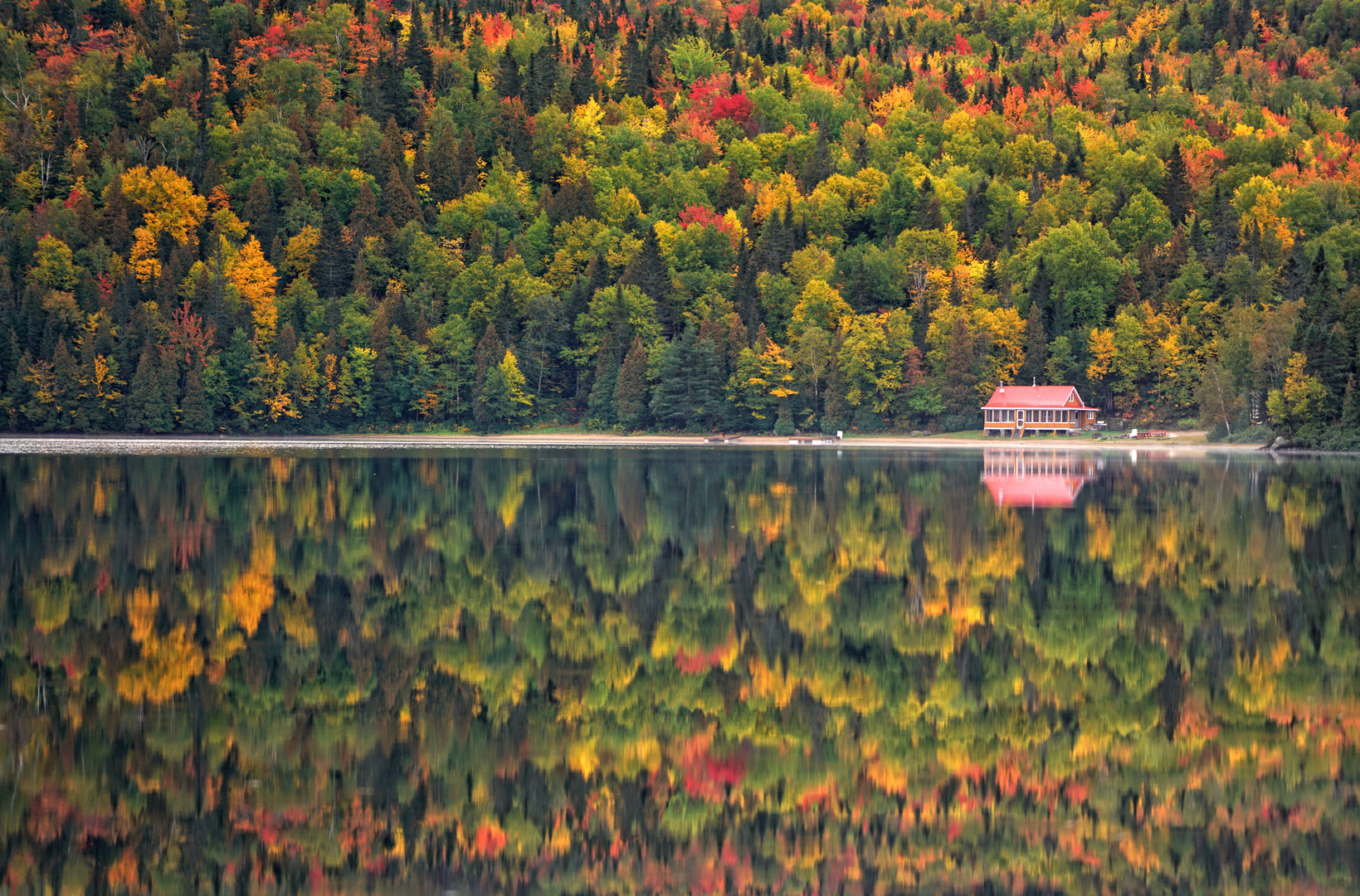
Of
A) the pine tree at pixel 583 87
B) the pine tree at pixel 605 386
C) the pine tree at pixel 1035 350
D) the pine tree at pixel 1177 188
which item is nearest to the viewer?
the pine tree at pixel 1035 350

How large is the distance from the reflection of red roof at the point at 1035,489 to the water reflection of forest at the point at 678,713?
1134 centimetres

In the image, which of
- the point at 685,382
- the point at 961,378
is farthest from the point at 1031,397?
the point at 685,382

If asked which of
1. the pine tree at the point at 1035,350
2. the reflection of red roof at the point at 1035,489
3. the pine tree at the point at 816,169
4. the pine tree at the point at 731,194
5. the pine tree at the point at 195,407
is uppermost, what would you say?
the pine tree at the point at 816,169

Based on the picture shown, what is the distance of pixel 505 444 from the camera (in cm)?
11512

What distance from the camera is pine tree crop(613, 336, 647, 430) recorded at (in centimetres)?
12975

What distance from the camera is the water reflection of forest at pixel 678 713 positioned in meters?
11.7

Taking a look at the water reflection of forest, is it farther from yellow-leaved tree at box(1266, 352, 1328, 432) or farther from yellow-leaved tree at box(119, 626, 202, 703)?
yellow-leaved tree at box(1266, 352, 1328, 432)

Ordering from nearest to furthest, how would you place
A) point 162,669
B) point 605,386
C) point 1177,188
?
1. point 162,669
2. point 605,386
3. point 1177,188

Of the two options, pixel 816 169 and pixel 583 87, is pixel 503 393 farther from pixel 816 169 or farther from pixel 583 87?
pixel 583 87

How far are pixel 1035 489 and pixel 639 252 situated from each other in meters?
102

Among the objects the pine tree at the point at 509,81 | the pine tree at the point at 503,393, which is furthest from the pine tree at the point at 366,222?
A: the pine tree at the point at 509,81

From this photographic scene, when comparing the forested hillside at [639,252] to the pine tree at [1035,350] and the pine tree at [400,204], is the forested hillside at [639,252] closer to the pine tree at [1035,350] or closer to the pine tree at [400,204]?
the pine tree at [1035,350]

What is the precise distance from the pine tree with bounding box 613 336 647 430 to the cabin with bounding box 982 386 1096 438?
1245 inches

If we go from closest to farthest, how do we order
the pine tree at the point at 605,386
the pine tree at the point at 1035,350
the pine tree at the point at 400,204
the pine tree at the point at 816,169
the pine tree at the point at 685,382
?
the pine tree at the point at 1035,350, the pine tree at the point at 685,382, the pine tree at the point at 605,386, the pine tree at the point at 400,204, the pine tree at the point at 816,169
